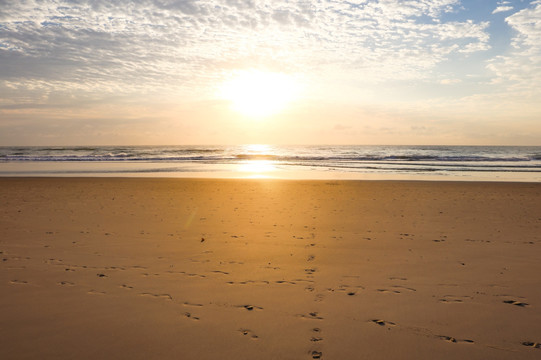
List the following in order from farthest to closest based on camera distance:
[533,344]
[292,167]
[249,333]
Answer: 1. [292,167]
2. [249,333]
3. [533,344]

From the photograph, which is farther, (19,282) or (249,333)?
(19,282)

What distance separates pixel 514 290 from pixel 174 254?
19.4 feet

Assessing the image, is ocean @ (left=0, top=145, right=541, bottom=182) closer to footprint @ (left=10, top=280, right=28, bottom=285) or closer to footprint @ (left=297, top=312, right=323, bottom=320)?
footprint @ (left=10, top=280, right=28, bottom=285)

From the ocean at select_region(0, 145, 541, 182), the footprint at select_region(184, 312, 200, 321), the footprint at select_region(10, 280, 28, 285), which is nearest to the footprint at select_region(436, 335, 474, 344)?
the footprint at select_region(184, 312, 200, 321)

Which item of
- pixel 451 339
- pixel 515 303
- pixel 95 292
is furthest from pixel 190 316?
pixel 515 303

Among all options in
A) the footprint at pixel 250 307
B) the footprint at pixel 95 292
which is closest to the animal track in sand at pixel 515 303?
the footprint at pixel 250 307

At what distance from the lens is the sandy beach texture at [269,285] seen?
12.8ft

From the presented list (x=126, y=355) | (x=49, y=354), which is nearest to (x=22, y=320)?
(x=49, y=354)

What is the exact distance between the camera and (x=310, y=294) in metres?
5.13

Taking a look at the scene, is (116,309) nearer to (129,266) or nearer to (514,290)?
(129,266)

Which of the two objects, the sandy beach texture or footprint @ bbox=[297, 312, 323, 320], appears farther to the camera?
footprint @ bbox=[297, 312, 323, 320]

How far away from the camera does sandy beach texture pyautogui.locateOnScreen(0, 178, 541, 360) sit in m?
3.89

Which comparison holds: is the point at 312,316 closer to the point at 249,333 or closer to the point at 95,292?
the point at 249,333

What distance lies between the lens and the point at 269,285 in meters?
5.48
